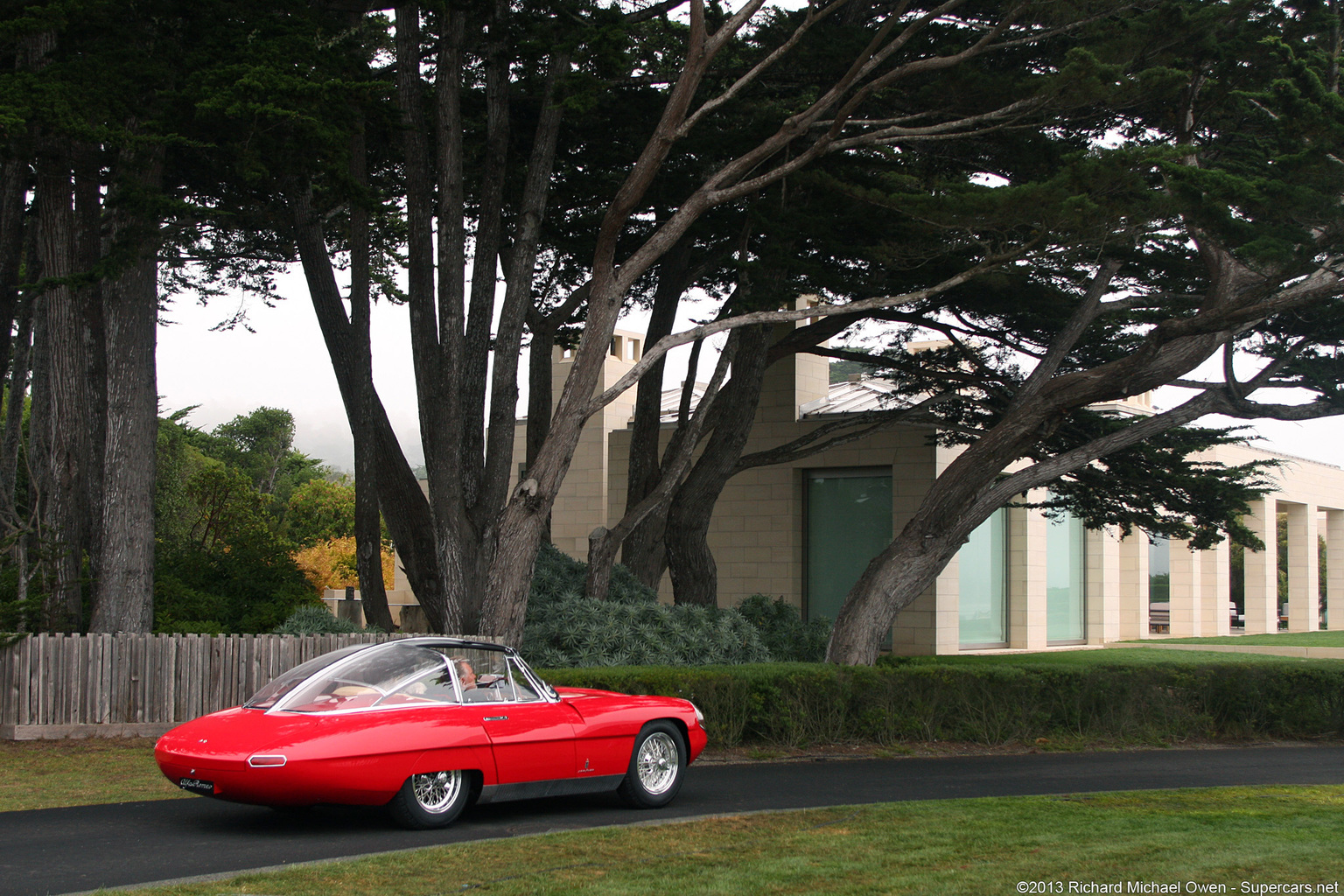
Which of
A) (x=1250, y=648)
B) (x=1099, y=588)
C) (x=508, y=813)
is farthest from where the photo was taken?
(x=1250, y=648)

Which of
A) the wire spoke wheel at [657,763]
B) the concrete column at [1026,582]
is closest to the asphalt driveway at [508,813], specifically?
the wire spoke wheel at [657,763]

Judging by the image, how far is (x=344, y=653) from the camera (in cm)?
865

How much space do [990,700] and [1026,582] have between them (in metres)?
14.7

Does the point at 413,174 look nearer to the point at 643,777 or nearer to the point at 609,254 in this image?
the point at 609,254

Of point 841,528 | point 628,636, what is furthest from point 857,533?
point 628,636

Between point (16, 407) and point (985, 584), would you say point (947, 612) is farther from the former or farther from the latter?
point (16, 407)

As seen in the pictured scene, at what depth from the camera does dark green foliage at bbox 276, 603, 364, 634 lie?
15469mm

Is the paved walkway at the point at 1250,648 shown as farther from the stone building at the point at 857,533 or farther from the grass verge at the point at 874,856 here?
the grass verge at the point at 874,856

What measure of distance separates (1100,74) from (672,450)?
7.94 metres

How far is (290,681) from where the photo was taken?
851 cm

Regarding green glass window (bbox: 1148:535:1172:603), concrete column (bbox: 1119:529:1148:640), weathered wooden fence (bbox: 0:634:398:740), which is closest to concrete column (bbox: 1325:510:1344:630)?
green glass window (bbox: 1148:535:1172:603)

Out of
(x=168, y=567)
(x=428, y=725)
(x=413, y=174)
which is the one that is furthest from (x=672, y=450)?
(x=428, y=725)

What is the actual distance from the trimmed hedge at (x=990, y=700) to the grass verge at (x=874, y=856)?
3.91m

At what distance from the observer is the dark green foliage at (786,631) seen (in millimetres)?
19953
